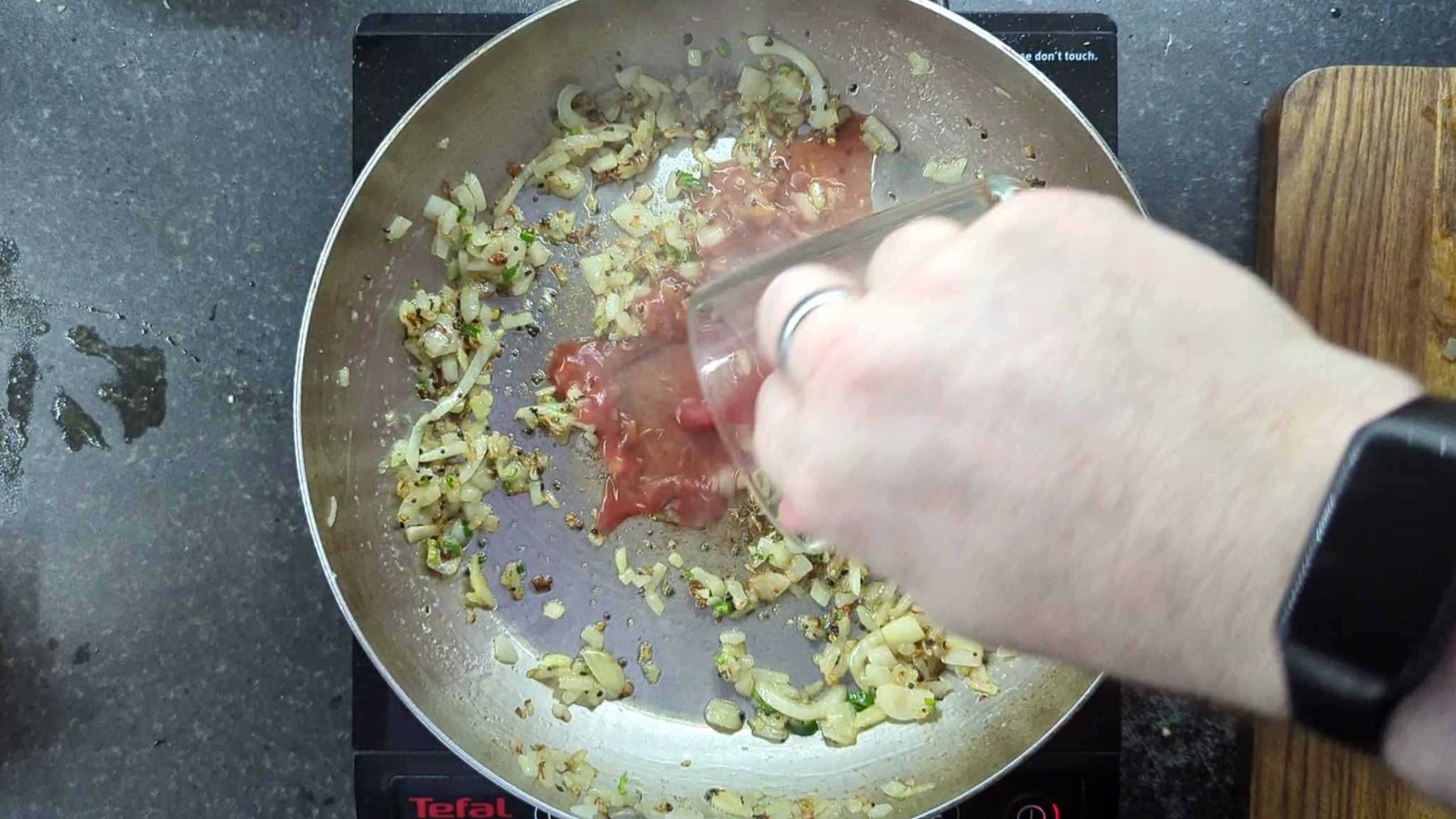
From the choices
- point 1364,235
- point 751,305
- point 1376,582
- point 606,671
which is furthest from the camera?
point 606,671

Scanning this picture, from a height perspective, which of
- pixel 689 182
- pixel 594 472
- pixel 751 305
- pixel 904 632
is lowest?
pixel 904 632

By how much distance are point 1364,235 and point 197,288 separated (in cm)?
126

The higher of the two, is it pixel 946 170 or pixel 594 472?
pixel 946 170

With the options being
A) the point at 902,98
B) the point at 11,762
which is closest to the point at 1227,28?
the point at 902,98

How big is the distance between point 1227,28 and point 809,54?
1.55 feet

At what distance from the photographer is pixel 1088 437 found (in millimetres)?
501

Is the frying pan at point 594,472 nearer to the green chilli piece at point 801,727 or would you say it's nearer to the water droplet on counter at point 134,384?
the green chilli piece at point 801,727

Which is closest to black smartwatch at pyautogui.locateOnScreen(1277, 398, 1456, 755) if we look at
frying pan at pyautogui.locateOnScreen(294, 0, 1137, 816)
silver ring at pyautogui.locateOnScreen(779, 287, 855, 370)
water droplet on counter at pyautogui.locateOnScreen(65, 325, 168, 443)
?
silver ring at pyautogui.locateOnScreen(779, 287, 855, 370)

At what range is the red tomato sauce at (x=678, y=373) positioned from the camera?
106 cm

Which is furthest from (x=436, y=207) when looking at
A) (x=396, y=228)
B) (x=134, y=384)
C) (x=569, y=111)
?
(x=134, y=384)

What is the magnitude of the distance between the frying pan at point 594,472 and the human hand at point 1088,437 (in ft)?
1.56

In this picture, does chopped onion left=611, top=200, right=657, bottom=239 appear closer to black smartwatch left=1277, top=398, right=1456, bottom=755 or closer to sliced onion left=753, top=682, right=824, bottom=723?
sliced onion left=753, top=682, right=824, bottom=723

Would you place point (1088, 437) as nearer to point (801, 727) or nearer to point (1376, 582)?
point (1376, 582)

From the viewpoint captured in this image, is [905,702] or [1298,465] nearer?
[1298,465]
